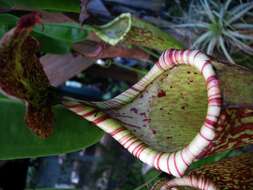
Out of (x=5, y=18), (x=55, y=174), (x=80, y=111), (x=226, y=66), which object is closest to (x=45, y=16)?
(x=5, y=18)

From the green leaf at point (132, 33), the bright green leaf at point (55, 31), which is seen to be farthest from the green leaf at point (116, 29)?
the bright green leaf at point (55, 31)

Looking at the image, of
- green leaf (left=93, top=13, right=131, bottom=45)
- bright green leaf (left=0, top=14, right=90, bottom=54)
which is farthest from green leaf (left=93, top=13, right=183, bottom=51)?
bright green leaf (left=0, top=14, right=90, bottom=54)

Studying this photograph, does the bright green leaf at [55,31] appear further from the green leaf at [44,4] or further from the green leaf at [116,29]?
the green leaf at [116,29]

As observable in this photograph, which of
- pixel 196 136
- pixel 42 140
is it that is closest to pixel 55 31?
pixel 42 140

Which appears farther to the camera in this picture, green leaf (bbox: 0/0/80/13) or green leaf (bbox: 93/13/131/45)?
green leaf (bbox: 0/0/80/13)

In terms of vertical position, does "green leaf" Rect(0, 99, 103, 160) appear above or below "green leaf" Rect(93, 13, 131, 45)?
below

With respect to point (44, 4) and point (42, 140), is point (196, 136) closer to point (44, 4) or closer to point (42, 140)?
point (42, 140)

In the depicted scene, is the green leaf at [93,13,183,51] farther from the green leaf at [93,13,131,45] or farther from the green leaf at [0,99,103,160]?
the green leaf at [0,99,103,160]

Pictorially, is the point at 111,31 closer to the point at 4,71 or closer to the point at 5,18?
the point at 4,71
